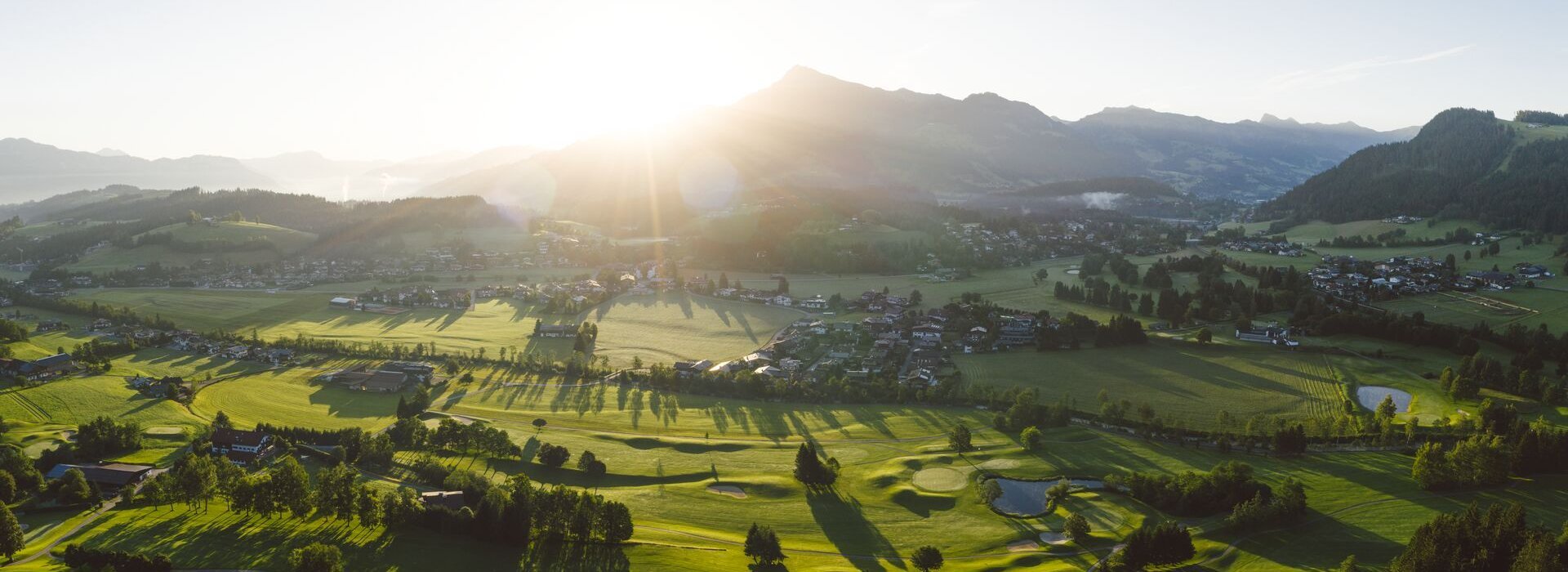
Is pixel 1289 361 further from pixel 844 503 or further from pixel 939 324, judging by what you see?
pixel 844 503

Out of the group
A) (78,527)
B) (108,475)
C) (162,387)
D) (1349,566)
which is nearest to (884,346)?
(1349,566)

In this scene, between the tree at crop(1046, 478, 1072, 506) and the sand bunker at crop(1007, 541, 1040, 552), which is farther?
the tree at crop(1046, 478, 1072, 506)

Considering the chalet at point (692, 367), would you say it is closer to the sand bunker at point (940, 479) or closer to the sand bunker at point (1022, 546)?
the sand bunker at point (940, 479)

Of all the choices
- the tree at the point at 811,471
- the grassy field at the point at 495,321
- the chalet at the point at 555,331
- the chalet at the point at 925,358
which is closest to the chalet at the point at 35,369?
the grassy field at the point at 495,321

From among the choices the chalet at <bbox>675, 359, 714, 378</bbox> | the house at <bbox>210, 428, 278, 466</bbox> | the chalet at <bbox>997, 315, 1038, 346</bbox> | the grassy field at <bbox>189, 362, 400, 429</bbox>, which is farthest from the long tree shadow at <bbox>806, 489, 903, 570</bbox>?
the chalet at <bbox>997, 315, 1038, 346</bbox>

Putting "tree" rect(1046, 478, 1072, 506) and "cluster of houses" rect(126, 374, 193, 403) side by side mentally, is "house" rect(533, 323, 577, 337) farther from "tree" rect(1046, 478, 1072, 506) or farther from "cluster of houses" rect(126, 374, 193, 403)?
"tree" rect(1046, 478, 1072, 506)

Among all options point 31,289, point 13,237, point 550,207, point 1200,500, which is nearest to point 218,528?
→ point 1200,500
